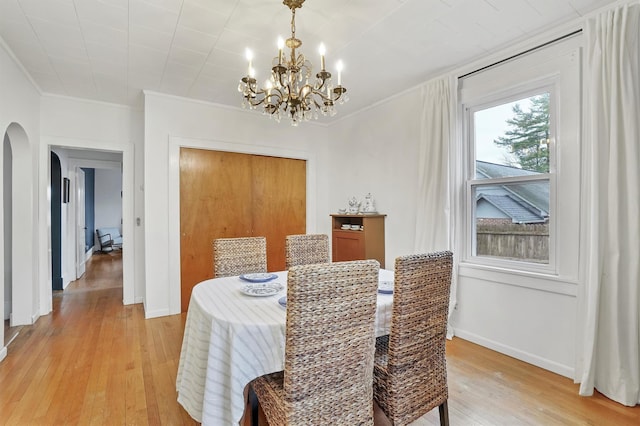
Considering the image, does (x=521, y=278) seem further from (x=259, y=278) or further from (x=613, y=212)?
(x=259, y=278)

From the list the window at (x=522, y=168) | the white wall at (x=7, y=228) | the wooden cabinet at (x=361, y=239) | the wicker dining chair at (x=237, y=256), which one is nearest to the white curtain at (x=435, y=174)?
the window at (x=522, y=168)

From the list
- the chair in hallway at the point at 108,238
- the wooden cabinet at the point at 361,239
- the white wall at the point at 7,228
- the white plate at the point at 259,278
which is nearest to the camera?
the white plate at the point at 259,278

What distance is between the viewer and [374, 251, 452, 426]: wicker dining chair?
148 cm

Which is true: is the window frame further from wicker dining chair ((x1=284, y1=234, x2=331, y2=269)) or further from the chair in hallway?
the chair in hallway

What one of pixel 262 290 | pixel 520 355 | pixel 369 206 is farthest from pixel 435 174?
pixel 262 290

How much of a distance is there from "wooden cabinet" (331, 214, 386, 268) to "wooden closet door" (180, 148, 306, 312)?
0.88m

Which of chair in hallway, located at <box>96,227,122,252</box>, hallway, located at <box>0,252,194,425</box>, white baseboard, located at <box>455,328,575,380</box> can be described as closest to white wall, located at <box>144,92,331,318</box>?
hallway, located at <box>0,252,194,425</box>

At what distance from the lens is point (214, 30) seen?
2.41m

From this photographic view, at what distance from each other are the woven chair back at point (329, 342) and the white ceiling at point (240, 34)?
1.83 m

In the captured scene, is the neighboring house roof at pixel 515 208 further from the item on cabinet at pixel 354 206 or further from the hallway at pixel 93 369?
the hallway at pixel 93 369

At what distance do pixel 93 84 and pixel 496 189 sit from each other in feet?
14.0

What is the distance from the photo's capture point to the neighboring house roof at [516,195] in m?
2.60

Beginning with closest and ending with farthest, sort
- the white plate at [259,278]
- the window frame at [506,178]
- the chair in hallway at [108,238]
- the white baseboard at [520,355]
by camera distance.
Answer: the white plate at [259,278] → the white baseboard at [520,355] → the window frame at [506,178] → the chair in hallway at [108,238]

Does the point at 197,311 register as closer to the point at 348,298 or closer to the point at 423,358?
the point at 348,298
